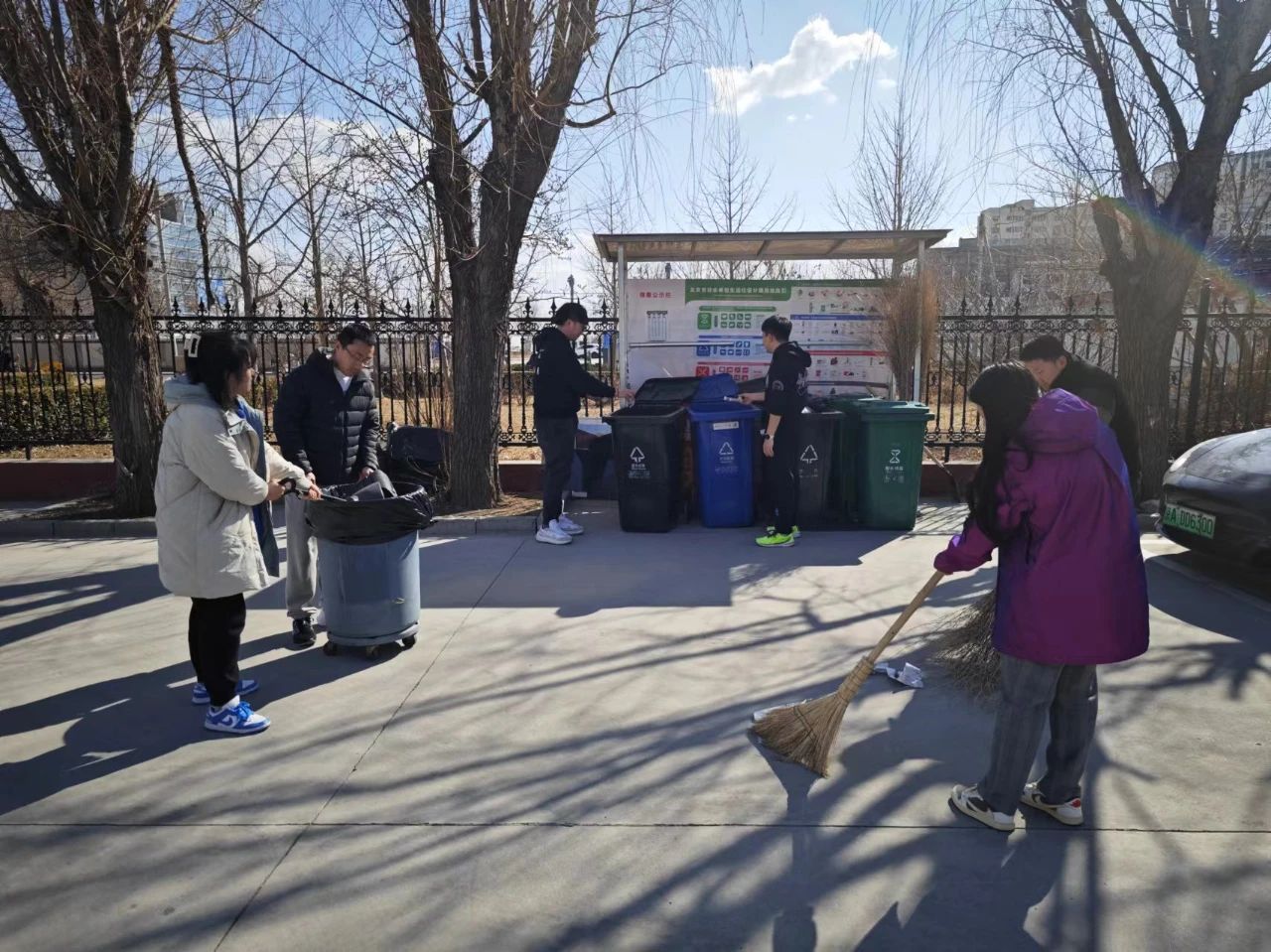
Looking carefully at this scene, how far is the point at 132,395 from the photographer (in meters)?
7.77

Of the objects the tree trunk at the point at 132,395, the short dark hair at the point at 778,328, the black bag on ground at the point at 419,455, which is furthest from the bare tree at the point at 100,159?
the short dark hair at the point at 778,328

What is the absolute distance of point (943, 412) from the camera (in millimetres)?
14086

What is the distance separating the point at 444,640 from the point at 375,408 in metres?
1.52

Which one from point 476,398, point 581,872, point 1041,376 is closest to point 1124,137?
point 1041,376

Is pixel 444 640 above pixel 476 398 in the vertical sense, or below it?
below

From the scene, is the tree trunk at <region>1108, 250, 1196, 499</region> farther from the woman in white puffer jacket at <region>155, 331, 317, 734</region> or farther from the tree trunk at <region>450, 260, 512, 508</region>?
the woman in white puffer jacket at <region>155, 331, 317, 734</region>

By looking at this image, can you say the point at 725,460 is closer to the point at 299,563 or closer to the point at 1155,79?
the point at 299,563

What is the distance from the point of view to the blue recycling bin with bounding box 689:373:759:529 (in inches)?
293

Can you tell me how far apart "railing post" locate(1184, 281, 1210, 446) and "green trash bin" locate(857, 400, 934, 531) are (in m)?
3.35

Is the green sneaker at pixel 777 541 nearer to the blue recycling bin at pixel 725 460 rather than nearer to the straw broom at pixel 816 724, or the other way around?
the blue recycling bin at pixel 725 460

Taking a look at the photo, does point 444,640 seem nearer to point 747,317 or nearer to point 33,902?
point 33,902

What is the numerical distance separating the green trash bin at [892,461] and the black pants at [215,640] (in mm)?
5336

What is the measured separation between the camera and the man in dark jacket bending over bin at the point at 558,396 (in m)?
6.97

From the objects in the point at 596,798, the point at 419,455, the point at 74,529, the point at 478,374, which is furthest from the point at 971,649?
the point at 74,529
